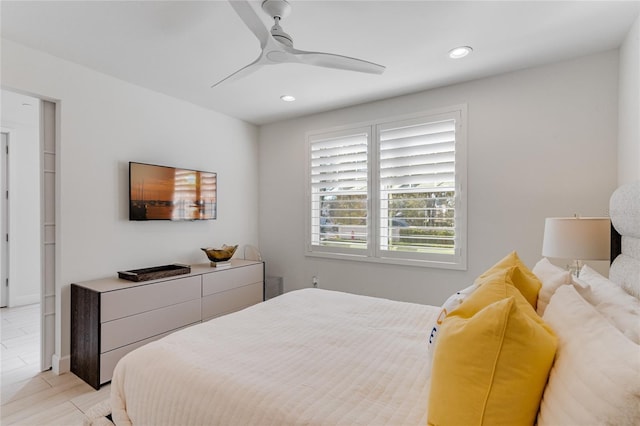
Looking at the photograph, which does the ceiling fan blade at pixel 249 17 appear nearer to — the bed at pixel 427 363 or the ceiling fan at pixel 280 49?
the ceiling fan at pixel 280 49

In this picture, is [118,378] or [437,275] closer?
[118,378]

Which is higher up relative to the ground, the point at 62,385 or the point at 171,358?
the point at 171,358

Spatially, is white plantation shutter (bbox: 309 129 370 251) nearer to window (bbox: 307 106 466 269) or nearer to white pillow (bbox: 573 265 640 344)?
window (bbox: 307 106 466 269)

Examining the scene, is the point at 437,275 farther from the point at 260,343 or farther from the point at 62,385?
the point at 62,385

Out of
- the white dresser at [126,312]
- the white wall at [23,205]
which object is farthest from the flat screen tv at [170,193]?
the white wall at [23,205]

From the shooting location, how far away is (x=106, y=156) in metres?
2.91

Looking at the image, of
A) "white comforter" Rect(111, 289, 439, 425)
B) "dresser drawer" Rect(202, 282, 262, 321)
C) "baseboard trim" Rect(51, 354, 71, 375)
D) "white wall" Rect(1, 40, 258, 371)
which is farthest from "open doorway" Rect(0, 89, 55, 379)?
"white comforter" Rect(111, 289, 439, 425)

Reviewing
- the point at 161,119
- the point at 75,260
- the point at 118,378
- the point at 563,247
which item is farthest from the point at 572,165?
the point at 75,260

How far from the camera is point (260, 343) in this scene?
5.16 ft

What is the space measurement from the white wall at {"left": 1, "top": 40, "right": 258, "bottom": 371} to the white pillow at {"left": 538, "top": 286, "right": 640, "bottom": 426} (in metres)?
3.29

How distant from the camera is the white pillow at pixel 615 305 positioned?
36.1 inches

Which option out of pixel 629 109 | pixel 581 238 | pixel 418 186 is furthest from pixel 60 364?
pixel 629 109

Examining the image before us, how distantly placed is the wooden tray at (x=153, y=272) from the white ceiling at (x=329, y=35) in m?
1.83

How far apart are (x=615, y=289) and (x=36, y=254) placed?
6.21 m
